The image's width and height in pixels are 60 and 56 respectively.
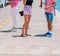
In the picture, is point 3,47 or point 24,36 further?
point 24,36

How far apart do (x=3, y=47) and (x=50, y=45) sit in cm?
147

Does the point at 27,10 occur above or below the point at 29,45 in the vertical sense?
above

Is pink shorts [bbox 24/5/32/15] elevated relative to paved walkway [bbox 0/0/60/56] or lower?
elevated

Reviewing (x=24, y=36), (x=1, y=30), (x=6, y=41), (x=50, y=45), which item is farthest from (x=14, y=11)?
(x=50, y=45)

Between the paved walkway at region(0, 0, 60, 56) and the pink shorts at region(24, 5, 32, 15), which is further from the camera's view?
the pink shorts at region(24, 5, 32, 15)

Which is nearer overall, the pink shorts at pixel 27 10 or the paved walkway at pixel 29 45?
the paved walkway at pixel 29 45

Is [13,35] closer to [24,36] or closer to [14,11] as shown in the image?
[24,36]

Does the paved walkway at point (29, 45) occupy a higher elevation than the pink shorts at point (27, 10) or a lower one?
lower

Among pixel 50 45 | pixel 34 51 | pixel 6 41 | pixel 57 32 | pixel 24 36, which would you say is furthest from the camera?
pixel 57 32

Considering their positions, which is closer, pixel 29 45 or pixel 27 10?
pixel 29 45

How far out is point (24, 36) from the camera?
36.6 feet

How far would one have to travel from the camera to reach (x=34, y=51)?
8773 millimetres

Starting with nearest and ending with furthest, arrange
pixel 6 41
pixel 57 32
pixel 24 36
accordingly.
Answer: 1. pixel 6 41
2. pixel 24 36
3. pixel 57 32

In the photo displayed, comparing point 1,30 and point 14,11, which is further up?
point 14,11
